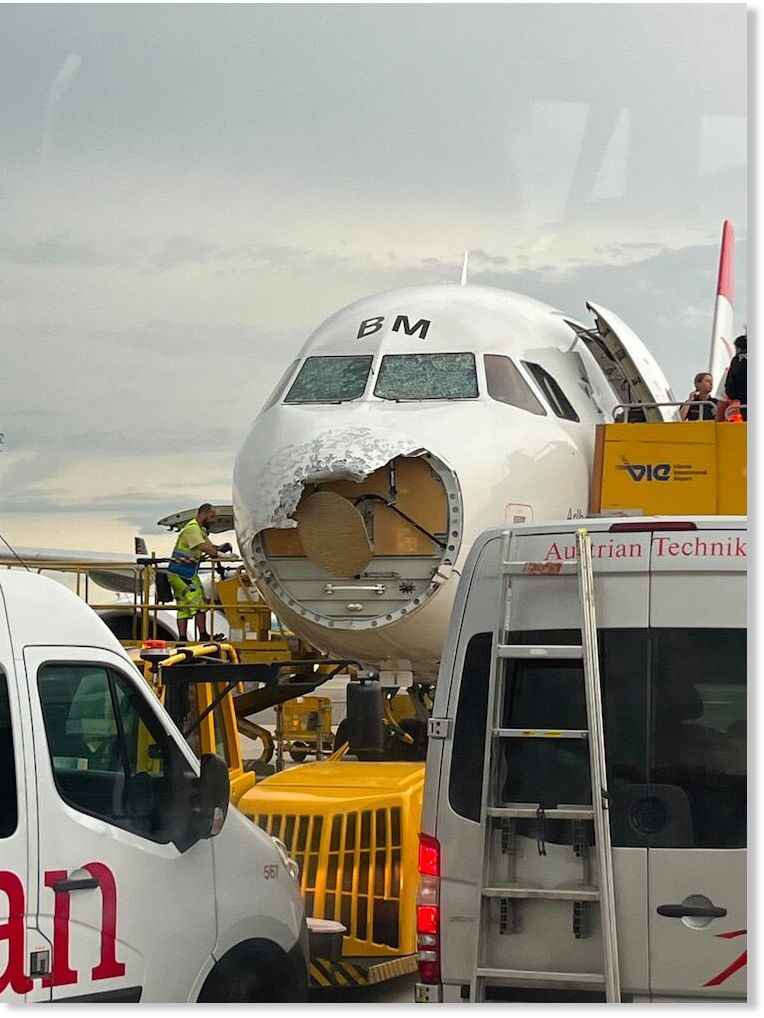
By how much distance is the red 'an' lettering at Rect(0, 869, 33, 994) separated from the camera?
13.0 feet

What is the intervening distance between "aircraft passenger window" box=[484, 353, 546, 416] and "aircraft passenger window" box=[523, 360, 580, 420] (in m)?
0.19

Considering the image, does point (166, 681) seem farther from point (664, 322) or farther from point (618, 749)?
point (664, 322)

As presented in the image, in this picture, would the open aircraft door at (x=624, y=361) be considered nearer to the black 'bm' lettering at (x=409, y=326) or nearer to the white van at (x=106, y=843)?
the black 'bm' lettering at (x=409, y=326)

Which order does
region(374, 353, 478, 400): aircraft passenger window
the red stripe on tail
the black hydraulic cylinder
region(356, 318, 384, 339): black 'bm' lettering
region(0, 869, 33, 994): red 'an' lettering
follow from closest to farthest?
region(0, 869, 33, 994): red 'an' lettering, the red stripe on tail, the black hydraulic cylinder, region(374, 353, 478, 400): aircraft passenger window, region(356, 318, 384, 339): black 'bm' lettering

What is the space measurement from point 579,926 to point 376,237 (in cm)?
342

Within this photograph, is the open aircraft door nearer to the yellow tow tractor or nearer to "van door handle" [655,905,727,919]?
the yellow tow tractor

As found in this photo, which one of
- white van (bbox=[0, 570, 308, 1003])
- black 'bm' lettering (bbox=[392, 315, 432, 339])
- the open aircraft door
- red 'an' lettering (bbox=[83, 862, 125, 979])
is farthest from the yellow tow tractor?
the open aircraft door

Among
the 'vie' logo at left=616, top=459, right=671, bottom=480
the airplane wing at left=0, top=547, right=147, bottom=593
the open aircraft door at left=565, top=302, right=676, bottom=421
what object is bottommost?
the airplane wing at left=0, top=547, right=147, bottom=593

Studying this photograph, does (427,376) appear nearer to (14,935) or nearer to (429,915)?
(429,915)

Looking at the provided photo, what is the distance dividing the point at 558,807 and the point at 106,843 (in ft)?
4.58

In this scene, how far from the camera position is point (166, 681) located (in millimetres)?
6531

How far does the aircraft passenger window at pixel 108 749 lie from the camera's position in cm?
441

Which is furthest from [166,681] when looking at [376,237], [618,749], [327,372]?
[327,372]

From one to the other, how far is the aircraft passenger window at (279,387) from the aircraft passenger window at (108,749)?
20.0 feet
